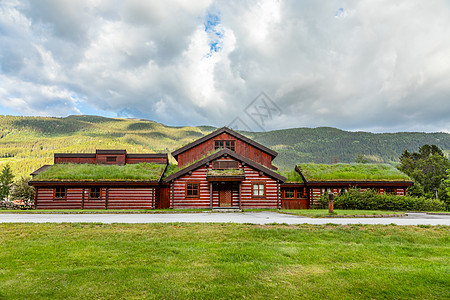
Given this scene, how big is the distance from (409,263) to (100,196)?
89.1 feet

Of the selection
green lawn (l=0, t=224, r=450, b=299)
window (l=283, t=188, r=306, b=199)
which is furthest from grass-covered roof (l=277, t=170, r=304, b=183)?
green lawn (l=0, t=224, r=450, b=299)

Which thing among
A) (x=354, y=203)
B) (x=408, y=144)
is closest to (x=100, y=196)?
(x=354, y=203)

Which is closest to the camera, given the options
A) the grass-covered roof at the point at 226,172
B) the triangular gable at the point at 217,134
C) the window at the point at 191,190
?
the grass-covered roof at the point at 226,172

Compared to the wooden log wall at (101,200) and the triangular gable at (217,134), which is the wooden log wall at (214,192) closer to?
the wooden log wall at (101,200)

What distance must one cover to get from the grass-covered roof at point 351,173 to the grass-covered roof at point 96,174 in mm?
16189

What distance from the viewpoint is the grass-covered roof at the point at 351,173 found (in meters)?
28.8

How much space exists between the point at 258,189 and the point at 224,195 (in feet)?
11.3

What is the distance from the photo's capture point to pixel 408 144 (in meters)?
162

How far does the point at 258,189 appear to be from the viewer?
2709 centimetres

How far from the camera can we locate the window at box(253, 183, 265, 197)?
27016mm

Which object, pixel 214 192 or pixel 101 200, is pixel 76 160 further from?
pixel 214 192

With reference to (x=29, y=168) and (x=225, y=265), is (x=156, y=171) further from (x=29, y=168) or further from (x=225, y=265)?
(x=29, y=168)

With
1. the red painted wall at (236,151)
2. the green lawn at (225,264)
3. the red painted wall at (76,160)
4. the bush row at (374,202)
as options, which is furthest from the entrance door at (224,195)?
the red painted wall at (76,160)

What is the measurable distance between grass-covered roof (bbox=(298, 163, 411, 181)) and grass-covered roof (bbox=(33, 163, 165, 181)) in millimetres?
16189
